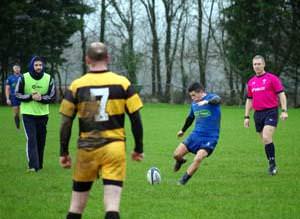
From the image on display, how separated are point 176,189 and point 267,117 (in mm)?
3114

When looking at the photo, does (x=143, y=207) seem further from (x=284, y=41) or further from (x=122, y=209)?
(x=284, y=41)

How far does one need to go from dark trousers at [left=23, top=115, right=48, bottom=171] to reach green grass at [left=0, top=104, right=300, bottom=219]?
32 cm

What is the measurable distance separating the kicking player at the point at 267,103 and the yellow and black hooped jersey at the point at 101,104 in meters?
6.65

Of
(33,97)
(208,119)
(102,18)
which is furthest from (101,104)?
(102,18)

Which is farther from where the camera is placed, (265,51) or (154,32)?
(154,32)

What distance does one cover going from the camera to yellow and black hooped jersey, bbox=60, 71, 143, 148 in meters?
6.10

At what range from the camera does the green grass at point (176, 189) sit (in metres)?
8.56

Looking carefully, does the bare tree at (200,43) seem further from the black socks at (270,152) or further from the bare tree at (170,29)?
the black socks at (270,152)

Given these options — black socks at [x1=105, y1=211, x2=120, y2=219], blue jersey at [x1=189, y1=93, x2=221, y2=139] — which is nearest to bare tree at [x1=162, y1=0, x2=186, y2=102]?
blue jersey at [x1=189, y1=93, x2=221, y2=139]

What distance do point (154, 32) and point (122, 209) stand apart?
47.2 meters

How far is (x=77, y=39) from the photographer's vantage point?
56.9 m

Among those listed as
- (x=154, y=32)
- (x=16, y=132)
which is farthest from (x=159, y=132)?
→ (x=154, y=32)

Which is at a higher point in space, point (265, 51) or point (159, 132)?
point (265, 51)

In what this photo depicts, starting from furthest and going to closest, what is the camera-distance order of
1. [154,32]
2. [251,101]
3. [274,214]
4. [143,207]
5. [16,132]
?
[154,32]
[16,132]
[251,101]
[143,207]
[274,214]
